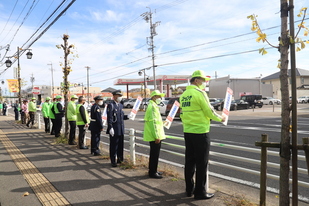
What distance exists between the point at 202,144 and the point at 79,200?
Answer: 7.32ft

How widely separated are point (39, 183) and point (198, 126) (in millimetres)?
3414

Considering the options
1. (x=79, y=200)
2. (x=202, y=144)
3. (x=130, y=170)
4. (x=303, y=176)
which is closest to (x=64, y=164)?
(x=130, y=170)

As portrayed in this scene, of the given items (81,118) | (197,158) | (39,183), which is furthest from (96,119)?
(197,158)

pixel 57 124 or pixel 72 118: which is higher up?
pixel 72 118

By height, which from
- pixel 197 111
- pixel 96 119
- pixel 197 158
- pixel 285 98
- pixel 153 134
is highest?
pixel 285 98

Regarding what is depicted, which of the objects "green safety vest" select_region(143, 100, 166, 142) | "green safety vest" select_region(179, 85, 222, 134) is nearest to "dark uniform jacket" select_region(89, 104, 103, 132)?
"green safety vest" select_region(143, 100, 166, 142)

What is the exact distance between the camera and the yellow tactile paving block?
13.1 ft

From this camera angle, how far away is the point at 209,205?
3.62m

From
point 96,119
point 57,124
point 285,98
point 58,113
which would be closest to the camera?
point 285,98

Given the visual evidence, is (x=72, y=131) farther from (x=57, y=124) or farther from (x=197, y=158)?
(x=197, y=158)

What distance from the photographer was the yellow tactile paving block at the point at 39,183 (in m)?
3.98

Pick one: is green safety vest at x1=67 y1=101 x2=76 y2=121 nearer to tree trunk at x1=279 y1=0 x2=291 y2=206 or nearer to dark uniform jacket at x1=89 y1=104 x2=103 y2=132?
dark uniform jacket at x1=89 y1=104 x2=103 y2=132

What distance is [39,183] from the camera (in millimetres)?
4797

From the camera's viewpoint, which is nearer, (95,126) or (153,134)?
(153,134)
